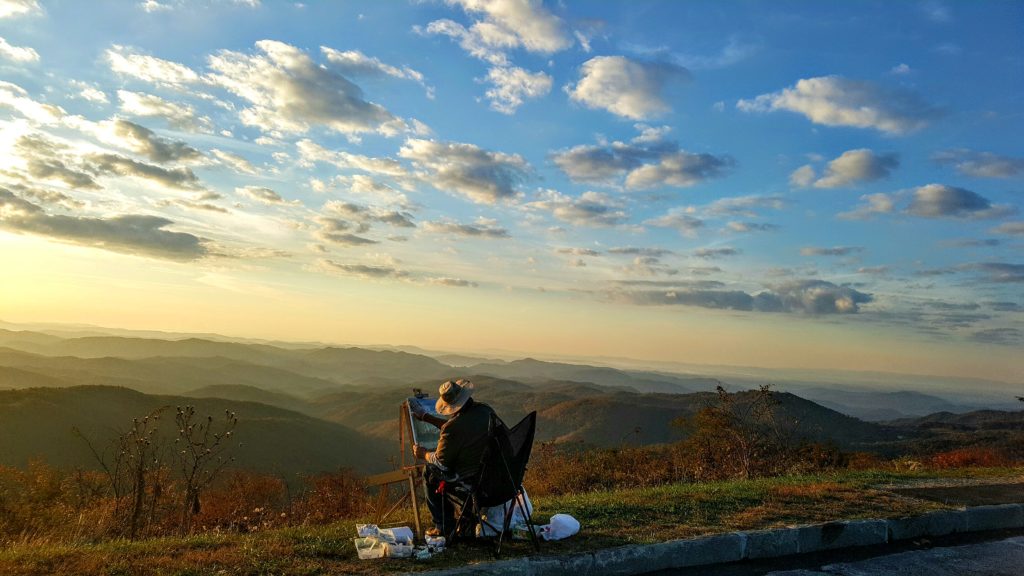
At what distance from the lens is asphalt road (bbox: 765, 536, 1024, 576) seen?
611 cm

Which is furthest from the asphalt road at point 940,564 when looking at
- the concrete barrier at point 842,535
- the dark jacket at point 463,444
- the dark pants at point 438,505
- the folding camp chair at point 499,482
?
the dark pants at point 438,505

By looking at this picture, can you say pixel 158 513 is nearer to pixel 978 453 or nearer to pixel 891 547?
pixel 891 547

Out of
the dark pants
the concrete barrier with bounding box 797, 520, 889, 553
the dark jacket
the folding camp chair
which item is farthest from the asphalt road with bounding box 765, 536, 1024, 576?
the dark pants

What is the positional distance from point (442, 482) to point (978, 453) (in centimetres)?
1942

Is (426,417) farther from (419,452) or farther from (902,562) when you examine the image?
(902,562)

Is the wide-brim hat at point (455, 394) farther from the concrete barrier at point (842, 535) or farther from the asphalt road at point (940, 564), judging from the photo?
the concrete barrier at point (842, 535)

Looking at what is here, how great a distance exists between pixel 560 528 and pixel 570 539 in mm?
151

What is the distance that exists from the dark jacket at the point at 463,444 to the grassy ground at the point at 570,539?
77 centimetres

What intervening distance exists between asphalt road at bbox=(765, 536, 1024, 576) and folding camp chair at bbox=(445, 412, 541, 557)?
2557 millimetres

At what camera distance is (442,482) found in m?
6.14

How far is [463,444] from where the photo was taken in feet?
19.7

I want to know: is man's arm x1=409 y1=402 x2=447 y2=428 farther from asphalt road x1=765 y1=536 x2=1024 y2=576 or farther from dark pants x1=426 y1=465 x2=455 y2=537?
asphalt road x1=765 y1=536 x2=1024 y2=576

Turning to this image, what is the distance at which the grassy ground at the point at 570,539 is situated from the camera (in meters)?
5.26

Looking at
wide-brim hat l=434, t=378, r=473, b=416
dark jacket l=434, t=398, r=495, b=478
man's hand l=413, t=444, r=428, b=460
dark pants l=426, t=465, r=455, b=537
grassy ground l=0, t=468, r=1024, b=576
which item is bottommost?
grassy ground l=0, t=468, r=1024, b=576
